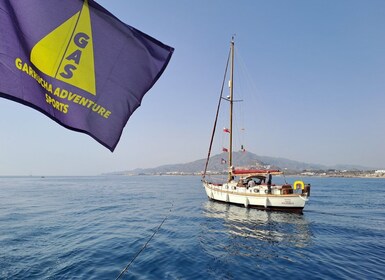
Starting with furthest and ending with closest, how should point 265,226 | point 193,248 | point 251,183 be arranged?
1. point 251,183
2. point 265,226
3. point 193,248

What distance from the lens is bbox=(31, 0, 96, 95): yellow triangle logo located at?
12.7 ft

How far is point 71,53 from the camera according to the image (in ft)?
13.2

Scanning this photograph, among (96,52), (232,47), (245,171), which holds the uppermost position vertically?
(232,47)

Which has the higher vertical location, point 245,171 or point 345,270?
point 245,171

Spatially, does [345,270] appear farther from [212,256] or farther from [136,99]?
[136,99]

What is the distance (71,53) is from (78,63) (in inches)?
7.1

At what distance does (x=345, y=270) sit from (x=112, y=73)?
13736 millimetres

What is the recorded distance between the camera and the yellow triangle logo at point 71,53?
3.87 metres

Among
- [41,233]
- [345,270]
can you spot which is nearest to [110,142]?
[345,270]

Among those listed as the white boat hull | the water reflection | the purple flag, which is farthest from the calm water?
the purple flag

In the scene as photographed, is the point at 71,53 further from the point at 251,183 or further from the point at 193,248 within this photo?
the point at 251,183

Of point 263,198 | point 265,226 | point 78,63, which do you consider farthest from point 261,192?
point 78,63

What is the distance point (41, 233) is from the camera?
738 inches

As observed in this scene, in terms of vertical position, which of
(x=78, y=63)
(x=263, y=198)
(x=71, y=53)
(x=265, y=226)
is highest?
(x=71, y=53)
